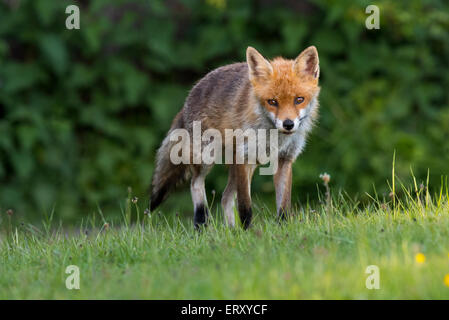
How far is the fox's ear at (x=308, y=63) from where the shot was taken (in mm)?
5512

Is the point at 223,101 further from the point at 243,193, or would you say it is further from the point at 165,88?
the point at 165,88

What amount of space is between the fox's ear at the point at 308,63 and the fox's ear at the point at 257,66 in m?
0.24

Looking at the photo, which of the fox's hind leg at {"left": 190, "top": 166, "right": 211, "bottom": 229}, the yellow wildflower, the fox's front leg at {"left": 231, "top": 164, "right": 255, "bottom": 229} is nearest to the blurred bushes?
the fox's hind leg at {"left": 190, "top": 166, "right": 211, "bottom": 229}

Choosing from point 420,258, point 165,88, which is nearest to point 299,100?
point 420,258

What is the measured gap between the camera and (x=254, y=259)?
4398mm

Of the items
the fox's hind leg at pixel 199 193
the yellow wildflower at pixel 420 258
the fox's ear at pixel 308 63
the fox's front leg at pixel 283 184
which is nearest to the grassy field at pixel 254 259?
the yellow wildflower at pixel 420 258

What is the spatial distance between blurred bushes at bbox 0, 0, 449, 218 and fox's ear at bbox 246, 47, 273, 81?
4114 mm

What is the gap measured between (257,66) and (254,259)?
1.89 metres

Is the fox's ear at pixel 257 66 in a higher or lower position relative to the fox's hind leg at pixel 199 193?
higher

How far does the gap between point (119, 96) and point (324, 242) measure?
629 cm

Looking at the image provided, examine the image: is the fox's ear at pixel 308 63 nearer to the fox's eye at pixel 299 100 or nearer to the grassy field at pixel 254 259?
the fox's eye at pixel 299 100

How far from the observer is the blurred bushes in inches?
379

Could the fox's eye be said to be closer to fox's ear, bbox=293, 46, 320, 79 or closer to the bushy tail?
fox's ear, bbox=293, 46, 320, 79

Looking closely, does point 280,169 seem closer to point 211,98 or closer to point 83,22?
point 211,98
